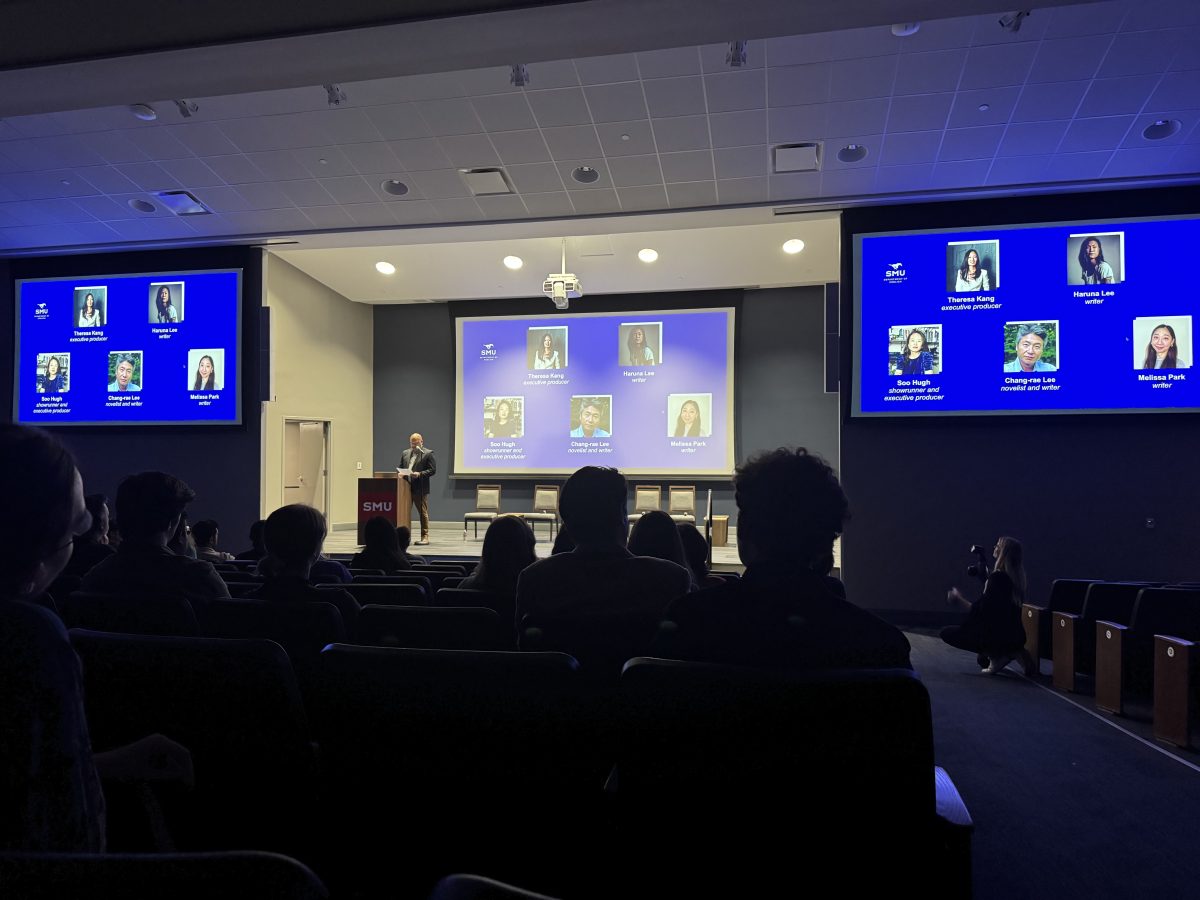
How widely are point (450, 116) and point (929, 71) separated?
3.58 metres

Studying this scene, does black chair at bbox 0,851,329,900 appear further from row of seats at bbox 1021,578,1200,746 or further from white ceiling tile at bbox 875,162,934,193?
white ceiling tile at bbox 875,162,934,193

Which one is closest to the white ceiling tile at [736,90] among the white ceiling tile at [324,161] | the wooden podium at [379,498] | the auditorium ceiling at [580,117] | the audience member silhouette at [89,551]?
the auditorium ceiling at [580,117]

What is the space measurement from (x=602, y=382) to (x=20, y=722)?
1076cm

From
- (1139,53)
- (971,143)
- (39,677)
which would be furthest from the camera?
(971,143)

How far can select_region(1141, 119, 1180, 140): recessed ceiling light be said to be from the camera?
17.5 ft

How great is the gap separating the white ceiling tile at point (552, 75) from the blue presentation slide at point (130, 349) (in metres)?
4.47

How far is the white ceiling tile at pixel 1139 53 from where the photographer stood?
458 centimetres

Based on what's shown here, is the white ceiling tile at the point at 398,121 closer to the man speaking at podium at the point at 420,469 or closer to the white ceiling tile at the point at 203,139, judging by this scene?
the white ceiling tile at the point at 203,139

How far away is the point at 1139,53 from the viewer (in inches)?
185

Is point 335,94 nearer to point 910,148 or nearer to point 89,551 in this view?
point 89,551

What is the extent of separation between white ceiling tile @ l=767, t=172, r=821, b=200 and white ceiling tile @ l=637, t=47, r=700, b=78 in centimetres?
155

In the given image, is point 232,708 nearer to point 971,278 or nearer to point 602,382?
point 971,278

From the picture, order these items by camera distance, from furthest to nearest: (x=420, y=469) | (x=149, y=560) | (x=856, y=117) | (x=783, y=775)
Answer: (x=420, y=469)
(x=856, y=117)
(x=149, y=560)
(x=783, y=775)

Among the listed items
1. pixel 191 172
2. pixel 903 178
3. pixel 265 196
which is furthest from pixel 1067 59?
pixel 191 172
